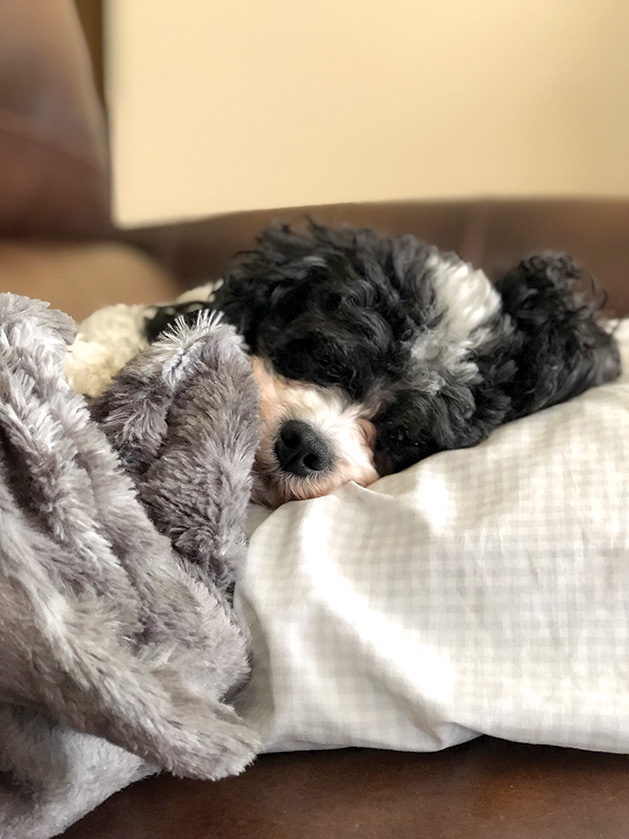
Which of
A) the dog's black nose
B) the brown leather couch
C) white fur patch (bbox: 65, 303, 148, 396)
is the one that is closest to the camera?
the brown leather couch

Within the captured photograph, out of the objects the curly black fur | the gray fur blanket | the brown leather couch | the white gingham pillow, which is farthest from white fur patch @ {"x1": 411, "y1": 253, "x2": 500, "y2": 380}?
the gray fur blanket

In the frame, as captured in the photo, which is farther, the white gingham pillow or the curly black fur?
the curly black fur

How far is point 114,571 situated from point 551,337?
0.81 m

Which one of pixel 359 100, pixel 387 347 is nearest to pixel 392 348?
pixel 387 347

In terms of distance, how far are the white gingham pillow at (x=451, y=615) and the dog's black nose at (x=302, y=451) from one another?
0.54 feet

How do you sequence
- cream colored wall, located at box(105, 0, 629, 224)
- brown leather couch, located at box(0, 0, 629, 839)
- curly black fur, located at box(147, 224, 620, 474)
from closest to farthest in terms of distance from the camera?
brown leather couch, located at box(0, 0, 629, 839) < curly black fur, located at box(147, 224, 620, 474) < cream colored wall, located at box(105, 0, 629, 224)

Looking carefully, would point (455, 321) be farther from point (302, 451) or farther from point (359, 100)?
point (359, 100)

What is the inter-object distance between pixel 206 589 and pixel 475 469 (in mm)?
344

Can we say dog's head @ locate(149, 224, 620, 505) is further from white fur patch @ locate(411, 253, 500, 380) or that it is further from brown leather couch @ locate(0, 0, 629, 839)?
brown leather couch @ locate(0, 0, 629, 839)

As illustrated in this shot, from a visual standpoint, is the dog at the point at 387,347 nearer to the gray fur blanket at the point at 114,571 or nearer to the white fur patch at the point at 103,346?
the white fur patch at the point at 103,346

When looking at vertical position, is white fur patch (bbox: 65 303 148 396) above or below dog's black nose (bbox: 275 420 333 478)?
above

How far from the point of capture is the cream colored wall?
1455 millimetres

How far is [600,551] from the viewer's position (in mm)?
650

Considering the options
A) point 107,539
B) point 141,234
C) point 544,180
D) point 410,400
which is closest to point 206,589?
point 107,539
